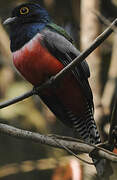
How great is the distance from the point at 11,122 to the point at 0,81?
26.7 inches

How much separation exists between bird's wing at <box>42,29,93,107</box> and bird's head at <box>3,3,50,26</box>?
278 millimetres

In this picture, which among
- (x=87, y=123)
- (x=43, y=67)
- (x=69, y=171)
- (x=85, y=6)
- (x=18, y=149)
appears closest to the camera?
(x=43, y=67)

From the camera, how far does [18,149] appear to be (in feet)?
20.6

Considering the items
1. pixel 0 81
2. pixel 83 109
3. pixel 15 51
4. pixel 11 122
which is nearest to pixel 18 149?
pixel 11 122

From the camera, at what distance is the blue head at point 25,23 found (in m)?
4.25

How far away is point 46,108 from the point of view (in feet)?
20.3

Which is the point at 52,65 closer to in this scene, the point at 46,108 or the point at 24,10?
the point at 24,10

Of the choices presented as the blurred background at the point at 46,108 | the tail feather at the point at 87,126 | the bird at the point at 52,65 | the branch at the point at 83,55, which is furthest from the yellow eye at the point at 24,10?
the tail feather at the point at 87,126

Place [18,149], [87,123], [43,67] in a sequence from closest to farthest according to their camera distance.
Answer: [43,67] < [87,123] < [18,149]

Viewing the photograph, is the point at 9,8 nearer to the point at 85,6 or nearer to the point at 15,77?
the point at 15,77

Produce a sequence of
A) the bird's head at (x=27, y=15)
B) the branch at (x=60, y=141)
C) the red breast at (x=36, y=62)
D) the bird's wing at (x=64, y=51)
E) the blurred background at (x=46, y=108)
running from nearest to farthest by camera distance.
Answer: the branch at (x=60, y=141) < the red breast at (x=36, y=62) < the bird's wing at (x=64, y=51) < the bird's head at (x=27, y=15) < the blurred background at (x=46, y=108)

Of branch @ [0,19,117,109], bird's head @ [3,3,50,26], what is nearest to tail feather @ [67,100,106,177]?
branch @ [0,19,117,109]

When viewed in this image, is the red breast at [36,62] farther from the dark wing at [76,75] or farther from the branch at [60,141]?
the branch at [60,141]

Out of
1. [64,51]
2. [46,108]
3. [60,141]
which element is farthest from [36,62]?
[46,108]
